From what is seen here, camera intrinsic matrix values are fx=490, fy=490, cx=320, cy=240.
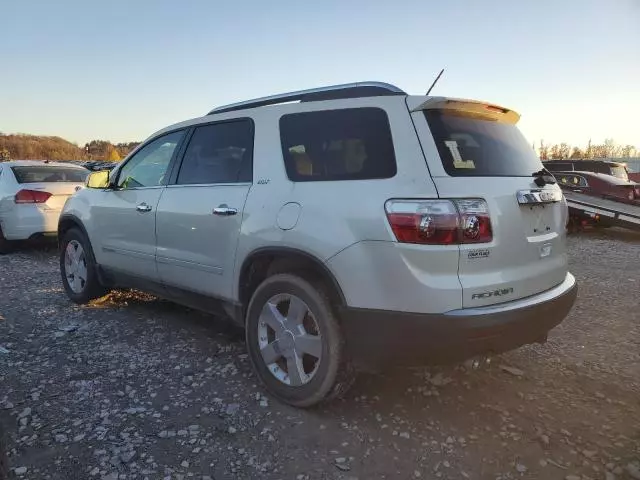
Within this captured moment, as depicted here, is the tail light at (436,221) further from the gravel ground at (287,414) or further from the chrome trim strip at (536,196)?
the gravel ground at (287,414)

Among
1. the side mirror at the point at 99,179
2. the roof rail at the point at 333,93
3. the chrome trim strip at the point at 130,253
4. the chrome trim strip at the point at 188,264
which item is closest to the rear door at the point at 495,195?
the roof rail at the point at 333,93

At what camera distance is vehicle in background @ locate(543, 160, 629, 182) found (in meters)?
13.2

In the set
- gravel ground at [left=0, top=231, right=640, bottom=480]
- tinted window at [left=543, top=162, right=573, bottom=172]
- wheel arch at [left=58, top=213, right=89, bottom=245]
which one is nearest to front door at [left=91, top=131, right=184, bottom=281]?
wheel arch at [left=58, top=213, right=89, bottom=245]

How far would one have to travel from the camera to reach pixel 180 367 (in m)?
3.56

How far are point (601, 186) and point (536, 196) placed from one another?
1089cm

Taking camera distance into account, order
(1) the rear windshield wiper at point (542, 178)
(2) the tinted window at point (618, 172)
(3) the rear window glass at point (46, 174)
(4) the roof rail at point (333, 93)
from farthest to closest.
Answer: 1. (2) the tinted window at point (618, 172)
2. (3) the rear window glass at point (46, 174)
3. (1) the rear windshield wiper at point (542, 178)
4. (4) the roof rail at point (333, 93)

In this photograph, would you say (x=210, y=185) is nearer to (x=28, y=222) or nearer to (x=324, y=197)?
(x=324, y=197)

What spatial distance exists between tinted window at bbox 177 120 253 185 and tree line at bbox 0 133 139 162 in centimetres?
5879

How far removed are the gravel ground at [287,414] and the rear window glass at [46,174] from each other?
426cm

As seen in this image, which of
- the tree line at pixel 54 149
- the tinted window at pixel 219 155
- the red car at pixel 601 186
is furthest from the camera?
the tree line at pixel 54 149

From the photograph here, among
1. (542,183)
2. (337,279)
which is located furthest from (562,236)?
(337,279)

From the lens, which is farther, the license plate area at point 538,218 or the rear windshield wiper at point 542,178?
the rear windshield wiper at point 542,178

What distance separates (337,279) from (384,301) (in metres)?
0.29

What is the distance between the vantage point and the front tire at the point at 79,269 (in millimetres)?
4875
